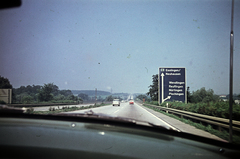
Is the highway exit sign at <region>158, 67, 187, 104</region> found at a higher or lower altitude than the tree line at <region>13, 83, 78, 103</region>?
higher

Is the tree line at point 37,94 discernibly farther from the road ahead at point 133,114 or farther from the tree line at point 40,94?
the road ahead at point 133,114

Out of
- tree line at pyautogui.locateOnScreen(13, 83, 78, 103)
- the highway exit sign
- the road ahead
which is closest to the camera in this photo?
the road ahead

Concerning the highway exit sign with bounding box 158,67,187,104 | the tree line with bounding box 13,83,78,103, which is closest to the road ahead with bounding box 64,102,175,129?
the tree line with bounding box 13,83,78,103

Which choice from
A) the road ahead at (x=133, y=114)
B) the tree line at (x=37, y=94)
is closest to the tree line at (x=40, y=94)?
the tree line at (x=37, y=94)

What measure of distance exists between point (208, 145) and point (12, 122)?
9.96 feet

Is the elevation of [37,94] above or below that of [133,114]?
above

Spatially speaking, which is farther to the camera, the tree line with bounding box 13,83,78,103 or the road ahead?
the tree line with bounding box 13,83,78,103

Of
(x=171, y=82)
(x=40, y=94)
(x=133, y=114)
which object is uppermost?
(x=171, y=82)

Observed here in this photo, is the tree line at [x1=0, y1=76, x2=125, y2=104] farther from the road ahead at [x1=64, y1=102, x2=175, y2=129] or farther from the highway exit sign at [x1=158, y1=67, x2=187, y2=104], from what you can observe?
the highway exit sign at [x1=158, y1=67, x2=187, y2=104]

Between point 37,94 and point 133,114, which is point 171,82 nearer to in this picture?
point 37,94

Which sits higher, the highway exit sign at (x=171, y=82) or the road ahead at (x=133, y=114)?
the highway exit sign at (x=171, y=82)

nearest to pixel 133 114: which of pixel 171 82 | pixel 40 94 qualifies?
pixel 171 82

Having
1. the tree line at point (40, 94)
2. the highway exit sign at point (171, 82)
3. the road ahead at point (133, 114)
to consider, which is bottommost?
the road ahead at point (133, 114)

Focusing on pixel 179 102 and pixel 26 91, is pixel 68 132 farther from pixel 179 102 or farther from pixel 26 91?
pixel 179 102
